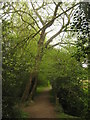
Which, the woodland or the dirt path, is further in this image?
the dirt path

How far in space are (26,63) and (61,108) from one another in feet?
9.98

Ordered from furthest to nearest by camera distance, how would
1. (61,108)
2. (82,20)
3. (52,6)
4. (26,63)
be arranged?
(61,108) → (52,6) → (26,63) → (82,20)

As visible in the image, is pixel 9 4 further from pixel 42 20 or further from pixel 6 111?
pixel 6 111

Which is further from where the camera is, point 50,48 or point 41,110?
point 41,110

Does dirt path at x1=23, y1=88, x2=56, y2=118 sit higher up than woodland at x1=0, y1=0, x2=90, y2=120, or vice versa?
woodland at x1=0, y1=0, x2=90, y2=120

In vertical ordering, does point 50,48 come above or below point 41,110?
above

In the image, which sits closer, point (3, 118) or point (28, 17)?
point (3, 118)

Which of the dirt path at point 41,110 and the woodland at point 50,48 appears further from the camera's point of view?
the dirt path at point 41,110

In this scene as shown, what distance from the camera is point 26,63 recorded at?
350cm

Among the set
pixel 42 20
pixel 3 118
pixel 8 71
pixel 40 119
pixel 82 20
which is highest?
pixel 42 20

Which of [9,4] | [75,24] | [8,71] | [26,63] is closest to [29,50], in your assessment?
[26,63]

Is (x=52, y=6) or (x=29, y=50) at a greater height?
(x=52, y=6)

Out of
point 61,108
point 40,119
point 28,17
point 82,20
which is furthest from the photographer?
point 61,108

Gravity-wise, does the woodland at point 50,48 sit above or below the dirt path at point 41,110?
above
